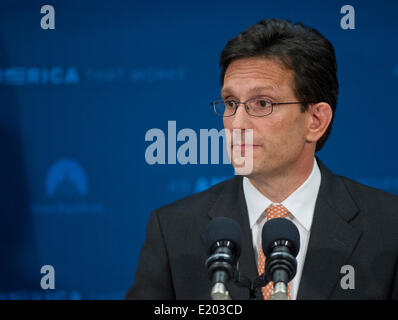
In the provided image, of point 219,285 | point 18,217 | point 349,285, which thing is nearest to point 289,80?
point 349,285

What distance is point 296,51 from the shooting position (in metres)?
2.08

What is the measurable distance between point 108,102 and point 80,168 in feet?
1.34

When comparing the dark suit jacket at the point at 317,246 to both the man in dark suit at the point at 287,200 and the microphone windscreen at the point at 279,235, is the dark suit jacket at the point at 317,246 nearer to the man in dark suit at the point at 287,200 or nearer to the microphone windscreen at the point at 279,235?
the man in dark suit at the point at 287,200

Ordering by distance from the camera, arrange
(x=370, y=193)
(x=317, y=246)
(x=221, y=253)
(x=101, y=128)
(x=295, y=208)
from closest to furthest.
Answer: (x=221, y=253) < (x=317, y=246) < (x=295, y=208) < (x=370, y=193) < (x=101, y=128)

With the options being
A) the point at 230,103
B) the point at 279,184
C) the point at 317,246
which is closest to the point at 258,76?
the point at 230,103

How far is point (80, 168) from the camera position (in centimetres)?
290

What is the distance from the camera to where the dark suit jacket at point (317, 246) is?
1964mm

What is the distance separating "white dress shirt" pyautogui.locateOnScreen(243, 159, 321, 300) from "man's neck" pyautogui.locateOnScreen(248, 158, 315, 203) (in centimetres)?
2

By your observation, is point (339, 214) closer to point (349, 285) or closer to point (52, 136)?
point (349, 285)

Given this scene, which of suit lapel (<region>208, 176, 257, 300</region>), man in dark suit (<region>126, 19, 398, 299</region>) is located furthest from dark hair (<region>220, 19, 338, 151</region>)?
suit lapel (<region>208, 176, 257, 300</region>)

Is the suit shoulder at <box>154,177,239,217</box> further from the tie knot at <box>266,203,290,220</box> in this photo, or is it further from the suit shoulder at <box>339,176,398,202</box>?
the suit shoulder at <box>339,176,398,202</box>

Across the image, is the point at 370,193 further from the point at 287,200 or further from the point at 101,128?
the point at 101,128

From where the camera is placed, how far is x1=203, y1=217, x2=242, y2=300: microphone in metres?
1.12

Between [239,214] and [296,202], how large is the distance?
0.24 m
